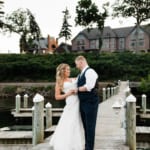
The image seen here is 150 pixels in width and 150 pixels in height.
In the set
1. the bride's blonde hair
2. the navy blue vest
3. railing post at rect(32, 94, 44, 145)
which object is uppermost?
the bride's blonde hair

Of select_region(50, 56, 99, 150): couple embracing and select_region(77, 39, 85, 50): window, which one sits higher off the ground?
select_region(77, 39, 85, 50): window

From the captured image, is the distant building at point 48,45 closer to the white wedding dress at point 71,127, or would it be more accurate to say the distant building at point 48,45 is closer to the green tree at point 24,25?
the green tree at point 24,25

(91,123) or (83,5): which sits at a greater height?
(83,5)

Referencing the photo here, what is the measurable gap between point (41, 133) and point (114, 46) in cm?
7281

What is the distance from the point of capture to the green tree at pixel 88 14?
62.8 m

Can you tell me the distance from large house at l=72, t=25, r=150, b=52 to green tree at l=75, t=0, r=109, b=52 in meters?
15.6

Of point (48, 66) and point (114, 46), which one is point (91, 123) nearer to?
point (48, 66)

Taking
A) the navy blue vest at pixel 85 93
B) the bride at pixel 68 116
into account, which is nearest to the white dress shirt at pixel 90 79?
the navy blue vest at pixel 85 93

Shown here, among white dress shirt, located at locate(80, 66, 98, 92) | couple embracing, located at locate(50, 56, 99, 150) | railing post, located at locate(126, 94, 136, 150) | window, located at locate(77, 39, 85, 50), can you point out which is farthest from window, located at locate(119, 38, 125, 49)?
white dress shirt, located at locate(80, 66, 98, 92)

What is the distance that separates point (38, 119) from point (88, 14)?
5272 cm

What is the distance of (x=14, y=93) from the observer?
169 feet

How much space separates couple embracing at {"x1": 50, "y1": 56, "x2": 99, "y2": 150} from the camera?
8.84 m

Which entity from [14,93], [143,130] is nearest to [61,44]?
[14,93]

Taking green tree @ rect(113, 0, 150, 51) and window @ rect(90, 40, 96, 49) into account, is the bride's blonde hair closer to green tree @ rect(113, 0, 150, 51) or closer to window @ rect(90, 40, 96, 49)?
green tree @ rect(113, 0, 150, 51)
